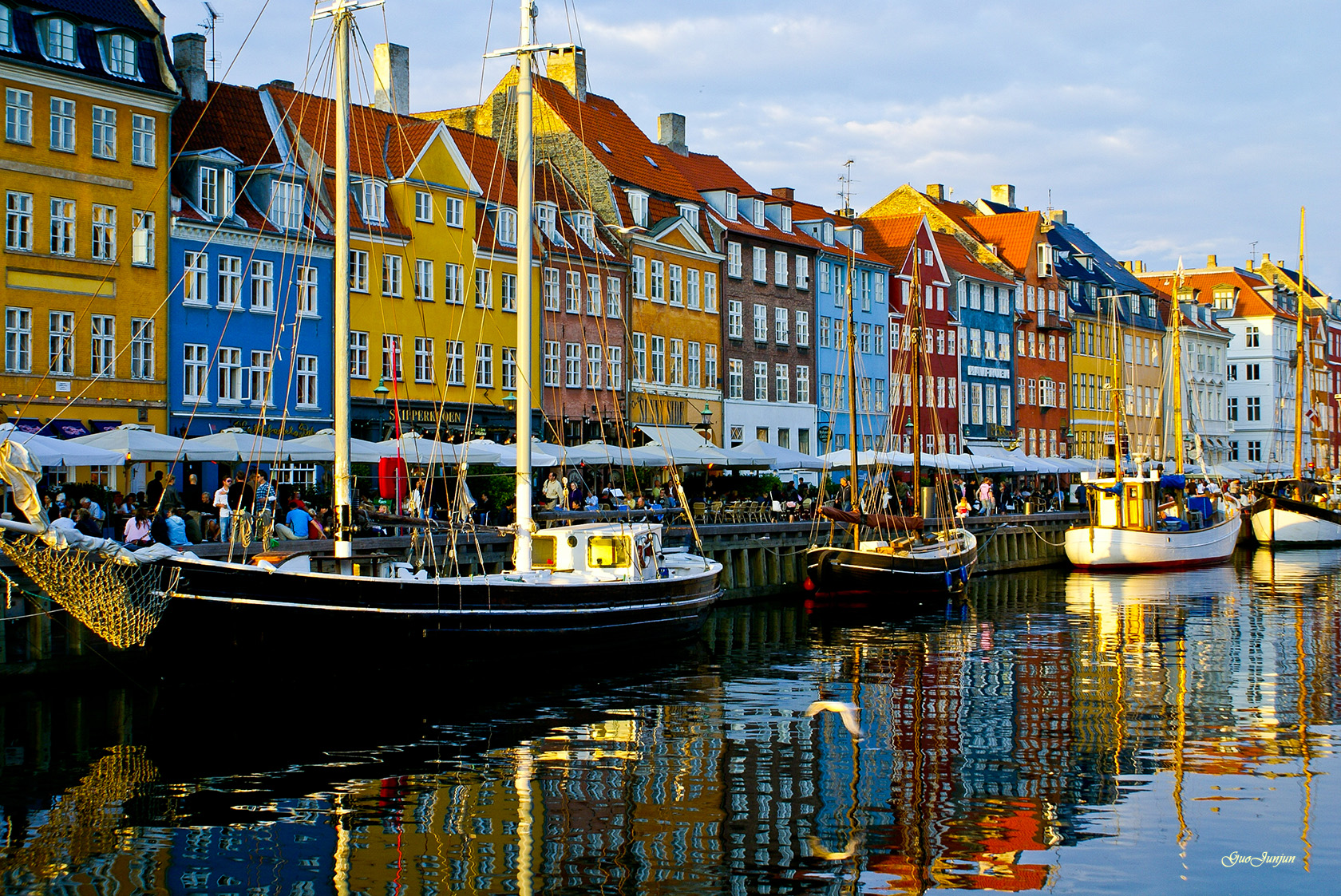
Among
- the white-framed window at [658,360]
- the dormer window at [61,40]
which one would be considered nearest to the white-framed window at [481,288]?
the white-framed window at [658,360]

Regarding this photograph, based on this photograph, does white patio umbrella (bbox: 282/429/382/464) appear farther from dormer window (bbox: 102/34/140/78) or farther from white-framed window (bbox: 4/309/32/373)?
dormer window (bbox: 102/34/140/78)

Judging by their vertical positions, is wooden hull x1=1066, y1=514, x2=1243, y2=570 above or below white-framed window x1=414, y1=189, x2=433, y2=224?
below

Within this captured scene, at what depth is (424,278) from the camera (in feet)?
173

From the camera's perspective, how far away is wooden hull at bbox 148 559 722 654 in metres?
22.7

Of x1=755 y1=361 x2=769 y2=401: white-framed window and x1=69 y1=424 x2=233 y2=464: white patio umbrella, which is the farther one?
x1=755 y1=361 x2=769 y2=401: white-framed window

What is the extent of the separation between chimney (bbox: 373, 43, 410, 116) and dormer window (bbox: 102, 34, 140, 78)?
1263 cm

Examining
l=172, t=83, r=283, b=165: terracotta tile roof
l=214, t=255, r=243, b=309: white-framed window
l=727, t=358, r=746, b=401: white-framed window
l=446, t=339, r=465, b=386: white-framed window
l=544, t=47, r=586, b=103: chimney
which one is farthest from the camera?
l=727, t=358, r=746, b=401: white-framed window

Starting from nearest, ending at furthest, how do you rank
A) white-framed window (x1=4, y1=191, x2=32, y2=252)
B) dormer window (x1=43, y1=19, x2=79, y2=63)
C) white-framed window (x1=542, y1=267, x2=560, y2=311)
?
1. white-framed window (x1=4, y1=191, x2=32, y2=252)
2. dormer window (x1=43, y1=19, x2=79, y2=63)
3. white-framed window (x1=542, y1=267, x2=560, y2=311)

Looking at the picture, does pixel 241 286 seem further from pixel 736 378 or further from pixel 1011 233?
pixel 1011 233

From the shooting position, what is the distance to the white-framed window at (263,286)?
156ft

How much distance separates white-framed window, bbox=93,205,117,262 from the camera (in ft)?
142

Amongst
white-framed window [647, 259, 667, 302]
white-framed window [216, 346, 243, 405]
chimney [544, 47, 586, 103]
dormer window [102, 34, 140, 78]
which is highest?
chimney [544, 47, 586, 103]

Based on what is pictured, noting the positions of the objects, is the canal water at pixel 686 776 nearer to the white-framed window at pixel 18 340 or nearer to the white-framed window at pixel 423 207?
the white-framed window at pixel 18 340

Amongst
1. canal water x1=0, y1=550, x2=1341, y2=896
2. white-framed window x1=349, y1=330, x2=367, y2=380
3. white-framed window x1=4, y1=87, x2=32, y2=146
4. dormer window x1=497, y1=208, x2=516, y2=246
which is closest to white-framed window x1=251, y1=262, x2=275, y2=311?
white-framed window x1=349, y1=330, x2=367, y2=380
